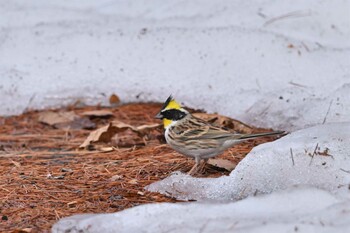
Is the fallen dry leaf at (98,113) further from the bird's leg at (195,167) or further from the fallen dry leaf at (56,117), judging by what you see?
the bird's leg at (195,167)

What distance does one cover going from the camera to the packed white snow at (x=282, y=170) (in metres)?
5.57

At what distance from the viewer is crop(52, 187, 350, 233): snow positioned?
15.7 ft

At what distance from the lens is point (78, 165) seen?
6.91 metres

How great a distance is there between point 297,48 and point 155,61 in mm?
1393

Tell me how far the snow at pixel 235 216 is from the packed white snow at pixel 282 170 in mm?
430

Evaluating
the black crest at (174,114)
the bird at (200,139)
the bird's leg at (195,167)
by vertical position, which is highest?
the black crest at (174,114)

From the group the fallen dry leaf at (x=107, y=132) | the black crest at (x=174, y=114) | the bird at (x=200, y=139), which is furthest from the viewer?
the fallen dry leaf at (x=107, y=132)

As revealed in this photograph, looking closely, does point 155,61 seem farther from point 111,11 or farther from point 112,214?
point 112,214

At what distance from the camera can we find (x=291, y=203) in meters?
5.07

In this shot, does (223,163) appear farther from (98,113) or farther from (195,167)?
(98,113)

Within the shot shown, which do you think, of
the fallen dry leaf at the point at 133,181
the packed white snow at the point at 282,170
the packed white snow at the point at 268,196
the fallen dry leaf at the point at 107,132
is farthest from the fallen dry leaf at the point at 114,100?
the packed white snow at the point at 282,170

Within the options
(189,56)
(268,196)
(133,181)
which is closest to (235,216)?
(268,196)

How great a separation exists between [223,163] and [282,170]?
39.3 inches

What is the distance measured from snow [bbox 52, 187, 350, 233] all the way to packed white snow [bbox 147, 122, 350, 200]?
430 mm
